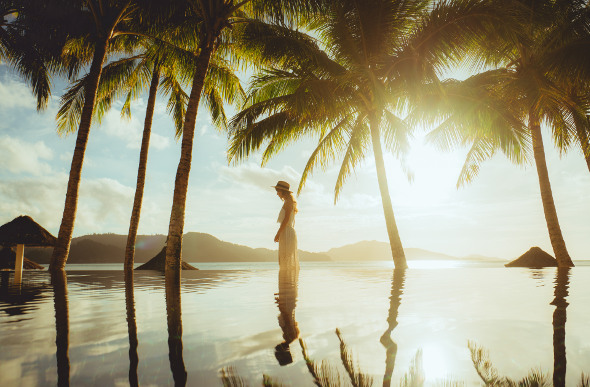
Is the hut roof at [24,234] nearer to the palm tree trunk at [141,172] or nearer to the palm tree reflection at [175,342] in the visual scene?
the palm tree trunk at [141,172]

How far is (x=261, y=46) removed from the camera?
8930mm

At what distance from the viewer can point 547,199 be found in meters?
12.4

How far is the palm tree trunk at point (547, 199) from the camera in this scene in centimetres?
1203

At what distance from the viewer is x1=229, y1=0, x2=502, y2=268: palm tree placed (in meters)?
8.84

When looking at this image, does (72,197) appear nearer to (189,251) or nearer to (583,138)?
(583,138)

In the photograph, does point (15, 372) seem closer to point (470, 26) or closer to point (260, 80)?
point (470, 26)

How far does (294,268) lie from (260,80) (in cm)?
674

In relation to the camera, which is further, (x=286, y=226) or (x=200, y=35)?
(x=200, y=35)

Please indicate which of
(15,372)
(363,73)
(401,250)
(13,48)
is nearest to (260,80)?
(363,73)

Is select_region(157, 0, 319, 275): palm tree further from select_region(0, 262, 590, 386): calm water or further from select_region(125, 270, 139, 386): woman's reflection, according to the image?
select_region(125, 270, 139, 386): woman's reflection

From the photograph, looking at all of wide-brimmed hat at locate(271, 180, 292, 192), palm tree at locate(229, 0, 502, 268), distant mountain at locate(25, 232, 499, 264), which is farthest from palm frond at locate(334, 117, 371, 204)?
distant mountain at locate(25, 232, 499, 264)

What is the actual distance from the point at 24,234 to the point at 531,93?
1522 cm

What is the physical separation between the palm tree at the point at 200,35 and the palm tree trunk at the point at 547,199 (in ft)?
32.2

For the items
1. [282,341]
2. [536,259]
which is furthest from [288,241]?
[536,259]
